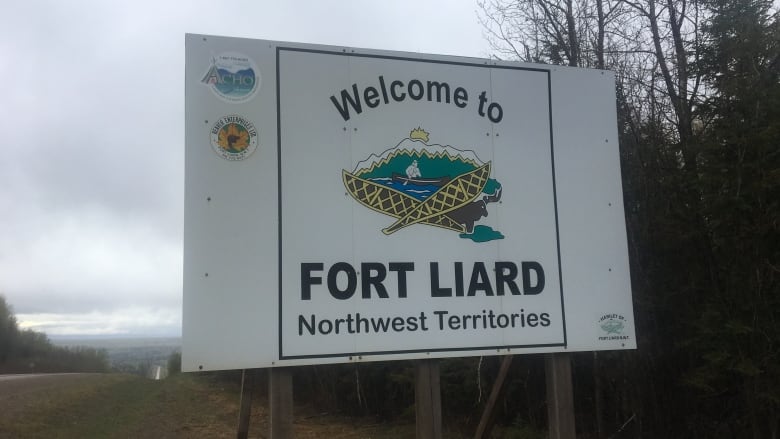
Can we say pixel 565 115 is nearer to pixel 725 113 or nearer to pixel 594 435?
pixel 725 113

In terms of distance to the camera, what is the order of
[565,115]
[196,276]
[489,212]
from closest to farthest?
[196,276]
[489,212]
[565,115]

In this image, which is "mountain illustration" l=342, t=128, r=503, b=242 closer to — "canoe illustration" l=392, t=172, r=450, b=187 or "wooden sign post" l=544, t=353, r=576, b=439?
"canoe illustration" l=392, t=172, r=450, b=187

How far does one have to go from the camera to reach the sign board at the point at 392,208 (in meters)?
3.24

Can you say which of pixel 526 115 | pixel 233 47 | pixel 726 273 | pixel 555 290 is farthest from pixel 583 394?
pixel 233 47

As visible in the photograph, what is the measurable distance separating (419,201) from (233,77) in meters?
1.37

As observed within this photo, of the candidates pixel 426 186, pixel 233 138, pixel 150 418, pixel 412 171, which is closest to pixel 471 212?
pixel 426 186

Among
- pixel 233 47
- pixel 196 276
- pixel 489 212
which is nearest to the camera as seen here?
pixel 196 276

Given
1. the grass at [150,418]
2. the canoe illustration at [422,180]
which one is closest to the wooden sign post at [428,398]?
the canoe illustration at [422,180]

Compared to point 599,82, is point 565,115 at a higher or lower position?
lower

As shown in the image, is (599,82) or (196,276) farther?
(599,82)

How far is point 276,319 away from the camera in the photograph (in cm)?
323

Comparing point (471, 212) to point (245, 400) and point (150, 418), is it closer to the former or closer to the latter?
point (245, 400)

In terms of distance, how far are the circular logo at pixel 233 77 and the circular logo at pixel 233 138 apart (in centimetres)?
14

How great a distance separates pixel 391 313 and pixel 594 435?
225 inches
